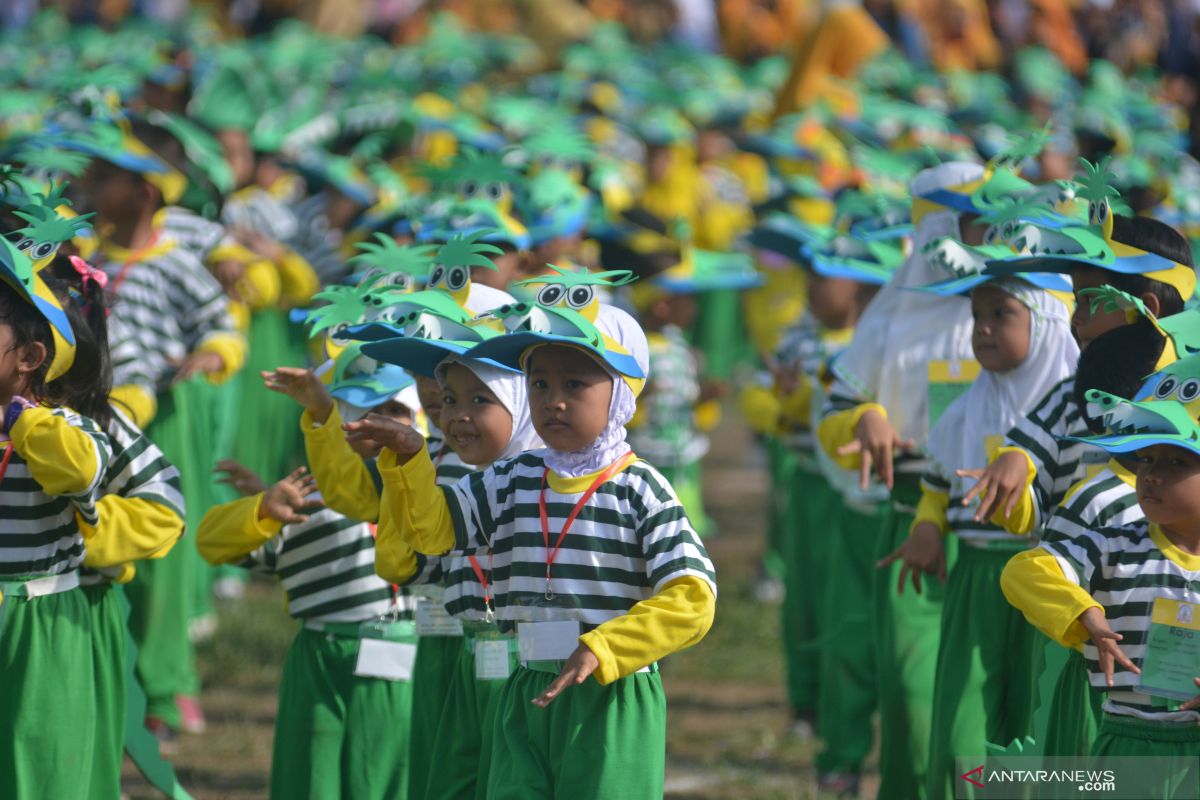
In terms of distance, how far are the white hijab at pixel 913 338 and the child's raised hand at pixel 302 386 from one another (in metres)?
2.08

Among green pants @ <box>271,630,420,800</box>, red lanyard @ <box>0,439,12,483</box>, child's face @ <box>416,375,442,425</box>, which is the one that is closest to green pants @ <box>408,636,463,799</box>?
green pants @ <box>271,630,420,800</box>

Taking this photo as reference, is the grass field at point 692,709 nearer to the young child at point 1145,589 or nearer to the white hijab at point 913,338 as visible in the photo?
the white hijab at point 913,338

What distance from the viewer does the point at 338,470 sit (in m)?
4.85

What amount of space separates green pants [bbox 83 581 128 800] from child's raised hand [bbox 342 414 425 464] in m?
1.21

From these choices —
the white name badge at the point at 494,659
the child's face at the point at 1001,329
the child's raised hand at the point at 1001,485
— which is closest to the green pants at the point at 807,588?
the child's face at the point at 1001,329

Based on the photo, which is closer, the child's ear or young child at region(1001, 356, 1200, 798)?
young child at region(1001, 356, 1200, 798)

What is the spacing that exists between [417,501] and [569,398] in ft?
1.39

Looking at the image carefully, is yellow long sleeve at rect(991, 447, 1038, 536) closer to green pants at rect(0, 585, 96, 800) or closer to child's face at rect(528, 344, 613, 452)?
child's face at rect(528, 344, 613, 452)

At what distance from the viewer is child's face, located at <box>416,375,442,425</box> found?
16.8ft

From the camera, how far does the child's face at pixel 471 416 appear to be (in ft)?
15.4

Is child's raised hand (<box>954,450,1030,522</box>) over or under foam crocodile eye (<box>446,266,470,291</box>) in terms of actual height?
under

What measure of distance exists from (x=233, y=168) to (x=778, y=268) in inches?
133

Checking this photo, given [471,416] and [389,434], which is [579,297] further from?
[389,434]

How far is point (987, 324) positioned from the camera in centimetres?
555
